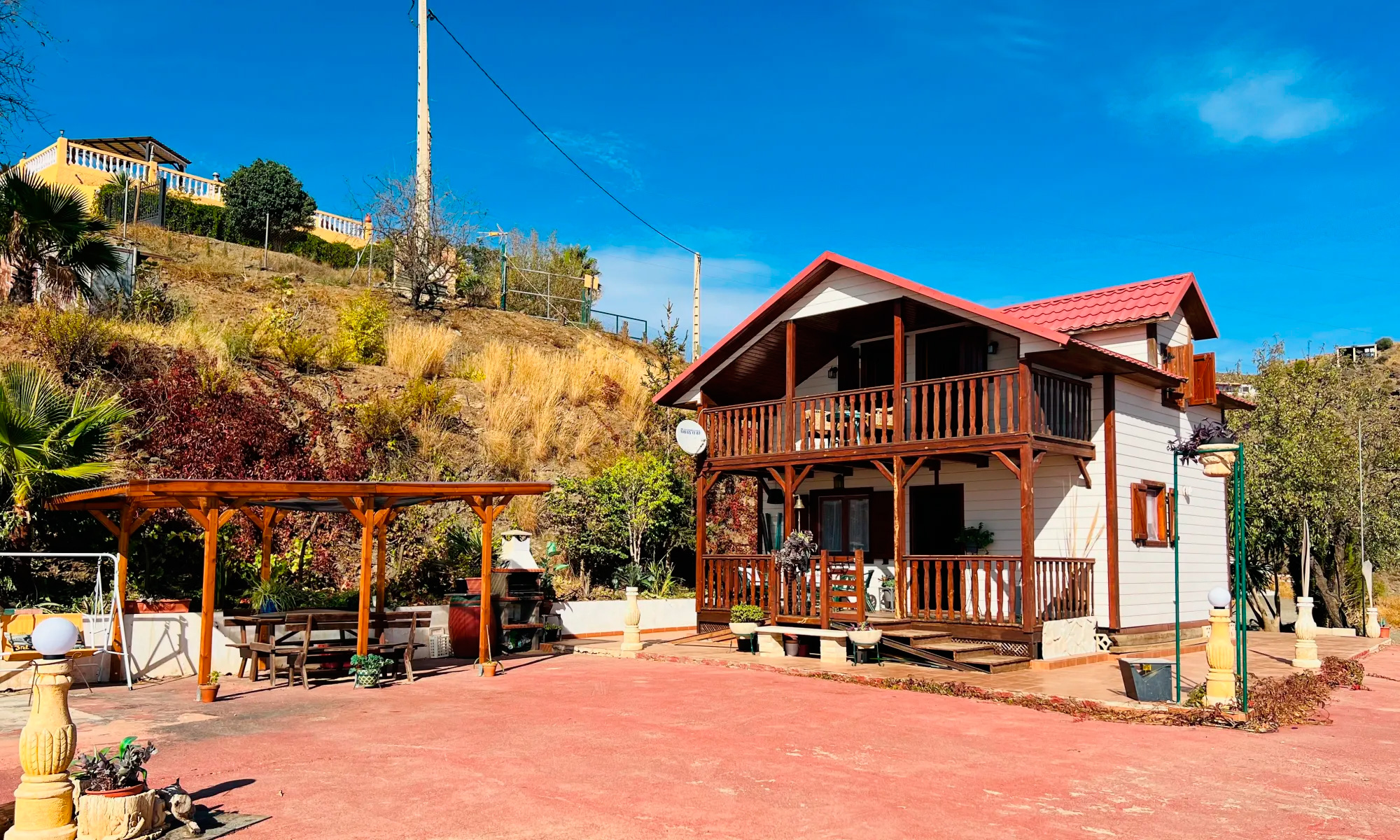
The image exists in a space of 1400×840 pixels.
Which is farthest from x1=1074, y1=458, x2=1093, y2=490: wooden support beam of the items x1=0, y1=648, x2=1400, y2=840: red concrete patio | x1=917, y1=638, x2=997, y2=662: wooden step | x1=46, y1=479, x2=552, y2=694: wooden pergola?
x1=46, y1=479, x2=552, y2=694: wooden pergola

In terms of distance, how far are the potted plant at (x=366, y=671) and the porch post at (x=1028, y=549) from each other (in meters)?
8.39

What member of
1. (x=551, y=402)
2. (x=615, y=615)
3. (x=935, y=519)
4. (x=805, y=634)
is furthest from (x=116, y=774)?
(x=551, y=402)

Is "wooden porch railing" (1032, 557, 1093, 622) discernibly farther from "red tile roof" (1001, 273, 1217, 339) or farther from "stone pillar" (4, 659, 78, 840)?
"stone pillar" (4, 659, 78, 840)

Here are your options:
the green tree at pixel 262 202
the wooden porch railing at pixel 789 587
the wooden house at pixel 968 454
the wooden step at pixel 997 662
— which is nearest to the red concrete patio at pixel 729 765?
the wooden step at pixel 997 662

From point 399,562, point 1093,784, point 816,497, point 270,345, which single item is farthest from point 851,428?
point 270,345

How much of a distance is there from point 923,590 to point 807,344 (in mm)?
4947

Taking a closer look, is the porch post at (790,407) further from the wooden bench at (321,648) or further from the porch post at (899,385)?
the wooden bench at (321,648)

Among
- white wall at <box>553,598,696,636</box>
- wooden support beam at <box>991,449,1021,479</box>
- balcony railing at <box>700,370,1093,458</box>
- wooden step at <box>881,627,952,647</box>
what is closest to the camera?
wooden support beam at <box>991,449,1021,479</box>

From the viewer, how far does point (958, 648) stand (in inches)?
556

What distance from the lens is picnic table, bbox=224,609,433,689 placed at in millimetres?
12367

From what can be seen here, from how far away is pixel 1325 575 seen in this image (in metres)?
24.0

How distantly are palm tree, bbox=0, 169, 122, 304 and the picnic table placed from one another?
674cm

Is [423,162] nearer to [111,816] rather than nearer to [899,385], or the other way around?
[899,385]

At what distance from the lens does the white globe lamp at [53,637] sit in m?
5.78
